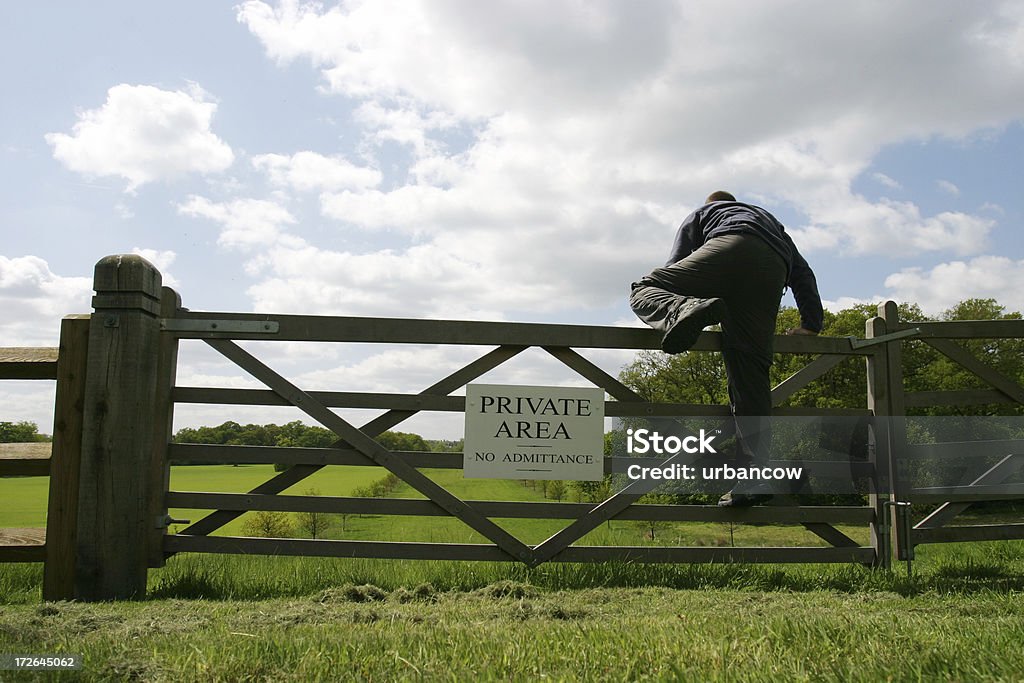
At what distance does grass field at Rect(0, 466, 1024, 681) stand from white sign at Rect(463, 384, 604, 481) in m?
0.24

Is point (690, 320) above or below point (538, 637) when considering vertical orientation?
above

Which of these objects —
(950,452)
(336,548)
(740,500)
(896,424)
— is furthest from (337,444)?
(950,452)

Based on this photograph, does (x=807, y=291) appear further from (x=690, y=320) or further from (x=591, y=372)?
(x=591, y=372)

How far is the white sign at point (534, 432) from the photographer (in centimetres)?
465

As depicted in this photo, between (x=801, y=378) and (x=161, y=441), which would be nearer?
(x=161, y=441)

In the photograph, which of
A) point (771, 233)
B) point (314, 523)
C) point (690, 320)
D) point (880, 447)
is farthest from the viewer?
point (314, 523)

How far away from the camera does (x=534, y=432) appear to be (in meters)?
4.69

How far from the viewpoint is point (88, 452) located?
4.41 meters

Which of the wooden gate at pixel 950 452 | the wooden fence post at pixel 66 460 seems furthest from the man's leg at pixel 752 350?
the wooden fence post at pixel 66 460

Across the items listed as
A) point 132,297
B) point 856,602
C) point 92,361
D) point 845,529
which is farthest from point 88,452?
point 845,529

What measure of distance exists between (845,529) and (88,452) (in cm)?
551

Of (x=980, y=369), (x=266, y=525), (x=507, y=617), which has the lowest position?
(x=507, y=617)

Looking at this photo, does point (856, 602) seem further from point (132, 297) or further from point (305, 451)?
point (132, 297)

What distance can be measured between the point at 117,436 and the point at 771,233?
4202mm
